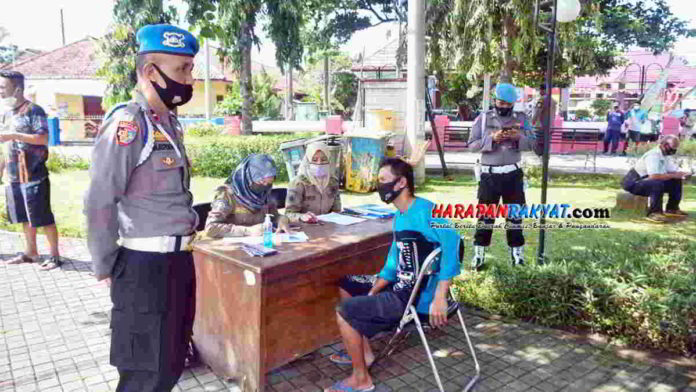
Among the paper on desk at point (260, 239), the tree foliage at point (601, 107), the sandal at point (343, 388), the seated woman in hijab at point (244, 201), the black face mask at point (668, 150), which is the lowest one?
the sandal at point (343, 388)

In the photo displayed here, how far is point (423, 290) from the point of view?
317cm

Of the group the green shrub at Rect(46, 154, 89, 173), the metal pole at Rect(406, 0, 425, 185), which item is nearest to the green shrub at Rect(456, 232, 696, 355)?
A: the metal pole at Rect(406, 0, 425, 185)

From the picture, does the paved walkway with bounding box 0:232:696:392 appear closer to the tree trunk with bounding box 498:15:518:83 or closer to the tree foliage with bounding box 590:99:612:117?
the tree trunk with bounding box 498:15:518:83

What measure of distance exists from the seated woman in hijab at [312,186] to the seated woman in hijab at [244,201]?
0.53 meters

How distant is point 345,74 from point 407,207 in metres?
33.1

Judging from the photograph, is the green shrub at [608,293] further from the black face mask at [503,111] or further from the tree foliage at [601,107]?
the tree foliage at [601,107]

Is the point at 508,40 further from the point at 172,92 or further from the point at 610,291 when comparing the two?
the point at 172,92

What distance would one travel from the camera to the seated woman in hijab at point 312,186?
4.36 metres

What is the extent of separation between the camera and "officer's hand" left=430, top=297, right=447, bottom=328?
9.89 feet

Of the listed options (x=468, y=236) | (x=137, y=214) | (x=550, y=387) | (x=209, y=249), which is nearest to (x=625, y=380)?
(x=550, y=387)

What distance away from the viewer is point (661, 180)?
25.4 ft

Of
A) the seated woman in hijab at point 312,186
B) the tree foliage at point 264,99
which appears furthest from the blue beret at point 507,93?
the tree foliage at point 264,99

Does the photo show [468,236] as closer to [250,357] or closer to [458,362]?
[458,362]

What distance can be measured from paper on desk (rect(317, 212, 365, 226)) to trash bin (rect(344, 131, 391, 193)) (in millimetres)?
5796
